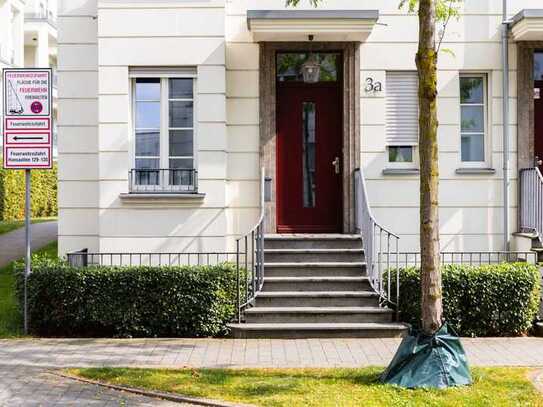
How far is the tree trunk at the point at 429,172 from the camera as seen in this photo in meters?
7.64

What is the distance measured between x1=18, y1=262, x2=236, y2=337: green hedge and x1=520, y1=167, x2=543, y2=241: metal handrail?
517 cm

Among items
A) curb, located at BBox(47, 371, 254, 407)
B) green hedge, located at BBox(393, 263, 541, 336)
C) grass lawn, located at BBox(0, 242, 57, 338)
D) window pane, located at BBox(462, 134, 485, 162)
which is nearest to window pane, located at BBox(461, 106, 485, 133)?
window pane, located at BBox(462, 134, 485, 162)

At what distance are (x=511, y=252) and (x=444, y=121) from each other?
8.01 feet

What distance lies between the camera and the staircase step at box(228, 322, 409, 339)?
399 inches

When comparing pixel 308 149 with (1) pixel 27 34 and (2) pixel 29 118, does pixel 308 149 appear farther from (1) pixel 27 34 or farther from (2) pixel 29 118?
(1) pixel 27 34

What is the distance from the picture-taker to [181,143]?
1206 centimetres

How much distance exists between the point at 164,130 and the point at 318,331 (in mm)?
4106

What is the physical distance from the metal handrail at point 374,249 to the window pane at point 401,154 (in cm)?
76

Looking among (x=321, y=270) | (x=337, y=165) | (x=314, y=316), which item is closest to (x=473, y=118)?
(x=337, y=165)

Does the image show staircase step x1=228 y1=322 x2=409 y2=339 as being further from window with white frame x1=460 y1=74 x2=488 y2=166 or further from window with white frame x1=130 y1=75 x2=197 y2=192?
window with white frame x1=460 y1=74 x2=488 y2=166

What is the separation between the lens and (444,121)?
12578 millimetres

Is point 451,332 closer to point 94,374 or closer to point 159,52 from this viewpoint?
point 94,374

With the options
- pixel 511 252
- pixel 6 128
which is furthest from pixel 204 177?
pixel 511 252

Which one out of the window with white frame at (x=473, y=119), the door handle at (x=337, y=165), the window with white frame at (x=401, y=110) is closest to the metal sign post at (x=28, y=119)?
the door handle at (x=337, y=165)
